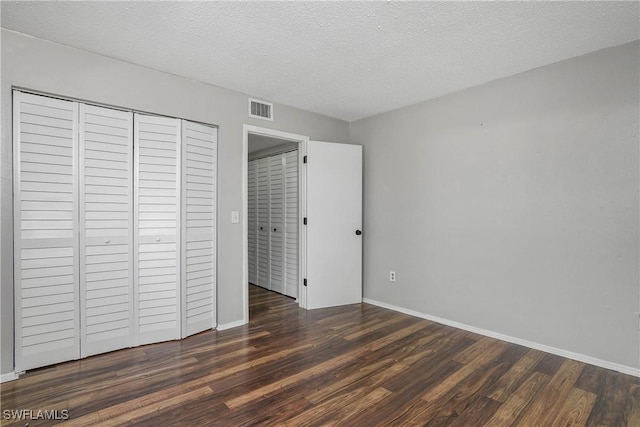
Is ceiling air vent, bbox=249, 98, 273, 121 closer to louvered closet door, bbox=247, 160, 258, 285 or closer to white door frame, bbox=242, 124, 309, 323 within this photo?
white door frame, bbox=242, 124, 309, 323

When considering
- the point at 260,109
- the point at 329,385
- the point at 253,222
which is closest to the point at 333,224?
the point at 260,109

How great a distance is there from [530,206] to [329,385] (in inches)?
88.2

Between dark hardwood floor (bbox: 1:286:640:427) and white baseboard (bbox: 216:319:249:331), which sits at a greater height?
white baseboard (bbox: 216:319:249:331)

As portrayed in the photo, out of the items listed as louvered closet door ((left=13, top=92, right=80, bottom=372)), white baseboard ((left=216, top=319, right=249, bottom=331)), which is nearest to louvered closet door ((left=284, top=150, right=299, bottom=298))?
white baseboard ((left=216, top=319, right=249, bottom=331))

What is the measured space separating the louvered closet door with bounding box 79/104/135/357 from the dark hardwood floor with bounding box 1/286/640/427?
0.24 metres

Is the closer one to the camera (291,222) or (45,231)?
(45,231)

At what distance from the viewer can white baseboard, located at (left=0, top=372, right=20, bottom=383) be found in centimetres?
215

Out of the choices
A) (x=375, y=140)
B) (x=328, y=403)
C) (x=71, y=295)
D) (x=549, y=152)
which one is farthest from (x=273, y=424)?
(x=375, y=140)

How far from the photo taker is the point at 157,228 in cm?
282

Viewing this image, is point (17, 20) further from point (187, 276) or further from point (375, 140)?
point (375, 140)

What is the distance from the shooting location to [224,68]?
2762 millimetres

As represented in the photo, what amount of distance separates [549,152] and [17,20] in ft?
13.2

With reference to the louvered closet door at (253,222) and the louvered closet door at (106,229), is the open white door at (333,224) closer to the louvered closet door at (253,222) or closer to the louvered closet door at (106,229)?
the louvered closet door at (253,222)

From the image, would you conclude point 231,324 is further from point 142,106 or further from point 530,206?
point 530,206
